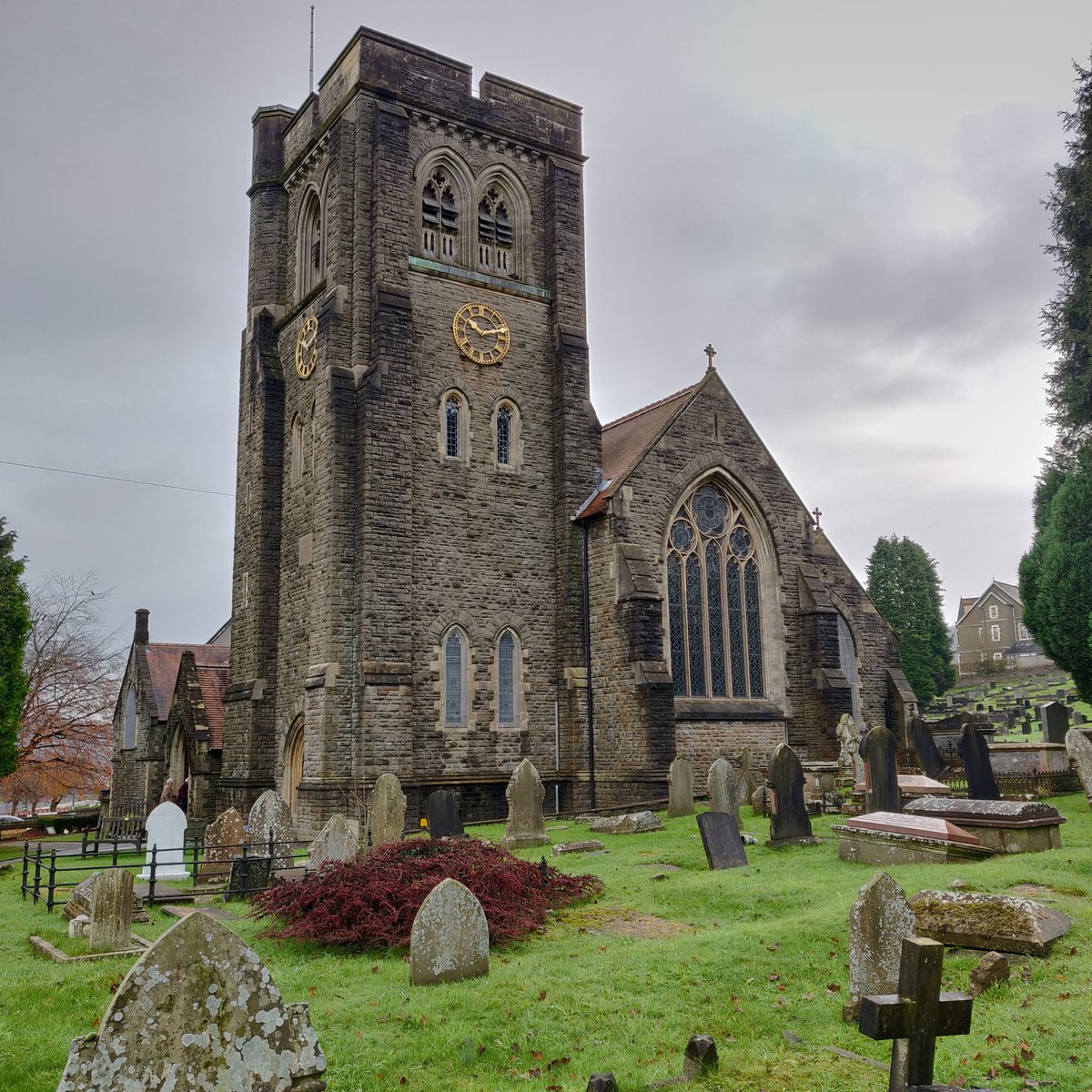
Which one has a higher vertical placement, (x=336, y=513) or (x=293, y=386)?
(x=293, y=386)

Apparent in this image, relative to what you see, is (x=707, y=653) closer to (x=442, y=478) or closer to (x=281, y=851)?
(x=442, y=478)

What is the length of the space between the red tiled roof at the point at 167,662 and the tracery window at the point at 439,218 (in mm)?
16454

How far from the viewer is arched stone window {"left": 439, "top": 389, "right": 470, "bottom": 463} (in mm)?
24000

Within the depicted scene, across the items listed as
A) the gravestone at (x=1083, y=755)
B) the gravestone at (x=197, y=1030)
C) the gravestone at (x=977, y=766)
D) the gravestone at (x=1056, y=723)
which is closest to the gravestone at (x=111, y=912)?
the gravestone at (x=197, y=1030)

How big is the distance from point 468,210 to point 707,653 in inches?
493

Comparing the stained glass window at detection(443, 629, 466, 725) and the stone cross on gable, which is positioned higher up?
the stained glass window at detection(443, 629, 466, 725)

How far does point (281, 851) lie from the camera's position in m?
15.1

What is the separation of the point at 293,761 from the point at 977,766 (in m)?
14.8

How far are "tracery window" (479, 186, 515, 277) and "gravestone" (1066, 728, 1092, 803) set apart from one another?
1687cm

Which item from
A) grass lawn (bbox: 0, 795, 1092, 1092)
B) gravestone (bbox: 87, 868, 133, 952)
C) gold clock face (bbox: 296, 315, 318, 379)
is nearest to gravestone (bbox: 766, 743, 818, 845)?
grass lawn (bbox: 0, 795, 1092, 1092)

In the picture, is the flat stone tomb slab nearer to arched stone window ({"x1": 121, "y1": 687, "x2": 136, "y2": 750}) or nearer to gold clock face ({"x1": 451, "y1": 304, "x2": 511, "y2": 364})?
gold clock face ({"x1": 451, "y1": 304, "x2": 511, "y2": 364})

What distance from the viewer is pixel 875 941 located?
7.17 metres

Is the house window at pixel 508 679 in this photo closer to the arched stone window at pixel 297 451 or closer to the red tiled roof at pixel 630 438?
the red tiled roof at pixel 630 438

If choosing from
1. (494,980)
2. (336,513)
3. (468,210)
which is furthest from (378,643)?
(494,980)
